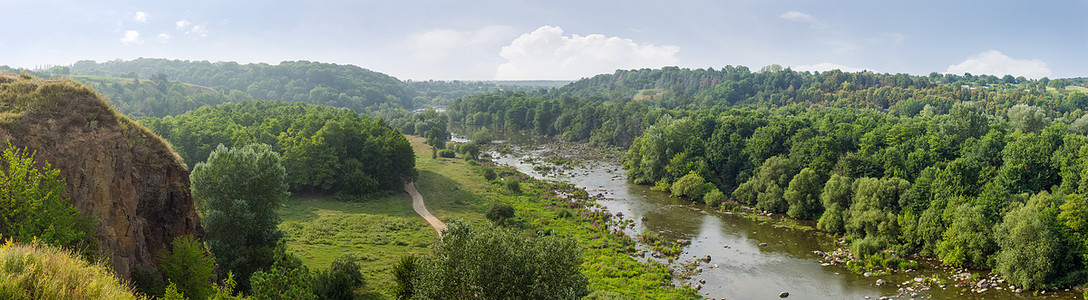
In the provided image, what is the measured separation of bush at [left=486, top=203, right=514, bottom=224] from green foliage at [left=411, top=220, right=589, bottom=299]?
3317cm

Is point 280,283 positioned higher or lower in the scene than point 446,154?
higher

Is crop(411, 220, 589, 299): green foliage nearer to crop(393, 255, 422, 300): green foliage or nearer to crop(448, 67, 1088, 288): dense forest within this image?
crop(393, 255, 422, 300): green foliage

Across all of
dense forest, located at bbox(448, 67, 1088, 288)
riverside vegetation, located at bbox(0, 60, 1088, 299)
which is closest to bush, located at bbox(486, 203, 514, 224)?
riverside vegetation, located at bbox(0, 60, 1088, 299)

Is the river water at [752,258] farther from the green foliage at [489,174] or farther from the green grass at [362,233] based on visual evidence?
the green grass at [362,233]

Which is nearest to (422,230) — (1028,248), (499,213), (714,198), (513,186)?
(499,213)

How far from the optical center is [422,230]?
53.4 metres

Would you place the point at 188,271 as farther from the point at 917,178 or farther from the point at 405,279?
the point at 917,178

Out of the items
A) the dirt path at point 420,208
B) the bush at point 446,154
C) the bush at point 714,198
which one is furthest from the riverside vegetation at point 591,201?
the bush at point 446,154

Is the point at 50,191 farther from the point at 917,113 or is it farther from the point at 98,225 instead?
the point at 917,113

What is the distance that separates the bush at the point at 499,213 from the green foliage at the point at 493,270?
3317 centimetres

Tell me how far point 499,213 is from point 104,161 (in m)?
39.7

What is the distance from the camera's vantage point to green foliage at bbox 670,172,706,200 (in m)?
71.9

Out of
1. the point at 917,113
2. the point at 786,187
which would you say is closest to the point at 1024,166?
the point at 786,187

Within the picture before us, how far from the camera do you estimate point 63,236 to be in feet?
55.2
